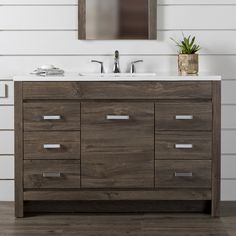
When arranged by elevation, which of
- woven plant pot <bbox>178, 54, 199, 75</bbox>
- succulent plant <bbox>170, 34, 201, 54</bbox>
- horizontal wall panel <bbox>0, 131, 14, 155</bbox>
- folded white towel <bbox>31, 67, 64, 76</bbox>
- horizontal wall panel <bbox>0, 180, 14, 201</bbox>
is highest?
succulent plant <bbox>170, 34, 201, 54</bbox>

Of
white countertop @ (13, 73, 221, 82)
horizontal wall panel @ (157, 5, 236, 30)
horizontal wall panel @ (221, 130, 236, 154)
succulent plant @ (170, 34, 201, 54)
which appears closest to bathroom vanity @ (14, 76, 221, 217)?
white countertop @ (13, 73, 221, 82)

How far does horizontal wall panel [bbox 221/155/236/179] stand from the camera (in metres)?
4.16

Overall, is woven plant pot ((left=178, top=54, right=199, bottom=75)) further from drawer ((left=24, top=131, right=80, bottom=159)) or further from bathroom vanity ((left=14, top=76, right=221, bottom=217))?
drawer ((left=24, top=131, right=80, bottom=159))

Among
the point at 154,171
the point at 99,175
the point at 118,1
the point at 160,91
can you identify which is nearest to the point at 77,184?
the point at 99,175

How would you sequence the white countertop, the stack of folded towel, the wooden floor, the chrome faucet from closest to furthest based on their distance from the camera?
the wooden floor < the white countertop < the stack of folded towel < the chrome faucet

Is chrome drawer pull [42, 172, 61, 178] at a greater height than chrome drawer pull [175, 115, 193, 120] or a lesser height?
lesser

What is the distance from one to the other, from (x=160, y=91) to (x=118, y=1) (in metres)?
0.77

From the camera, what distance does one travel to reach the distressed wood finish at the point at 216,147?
365 cm

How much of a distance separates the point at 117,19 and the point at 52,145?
97 centimetres

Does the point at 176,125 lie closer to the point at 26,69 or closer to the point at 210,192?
the point at 210,192

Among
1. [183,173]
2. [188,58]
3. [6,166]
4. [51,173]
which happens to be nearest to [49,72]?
[51,173]

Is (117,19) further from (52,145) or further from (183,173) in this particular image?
(183,173)

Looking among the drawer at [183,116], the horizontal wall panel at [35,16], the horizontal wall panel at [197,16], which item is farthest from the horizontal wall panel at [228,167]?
the horizontal wall panel at [35,16]

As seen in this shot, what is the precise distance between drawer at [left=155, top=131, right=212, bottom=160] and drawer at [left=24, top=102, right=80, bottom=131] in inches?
19.3
